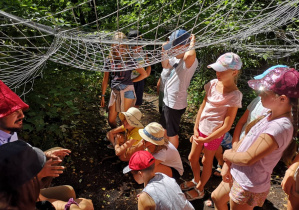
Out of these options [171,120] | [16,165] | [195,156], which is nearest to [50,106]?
Answer: [171,120]

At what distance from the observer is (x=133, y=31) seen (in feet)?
11.1

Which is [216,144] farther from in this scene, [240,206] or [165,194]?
[165,194]

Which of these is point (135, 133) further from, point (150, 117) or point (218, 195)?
point (150, 117)

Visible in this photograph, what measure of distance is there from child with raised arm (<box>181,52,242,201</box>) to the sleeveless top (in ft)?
2.61

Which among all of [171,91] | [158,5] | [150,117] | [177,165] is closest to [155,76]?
[150,117]

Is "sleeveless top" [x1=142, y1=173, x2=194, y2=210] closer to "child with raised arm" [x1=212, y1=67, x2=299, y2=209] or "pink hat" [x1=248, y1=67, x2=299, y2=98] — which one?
"child with raised arm" [x1=212, y1=67, x2=299, y2=209]

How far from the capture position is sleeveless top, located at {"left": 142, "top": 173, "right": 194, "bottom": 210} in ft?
5.20

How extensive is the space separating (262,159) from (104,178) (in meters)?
1.79

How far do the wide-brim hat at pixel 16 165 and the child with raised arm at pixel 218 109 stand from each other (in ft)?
5.19

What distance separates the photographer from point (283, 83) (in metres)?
1.49

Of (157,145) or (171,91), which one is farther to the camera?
(171,91)

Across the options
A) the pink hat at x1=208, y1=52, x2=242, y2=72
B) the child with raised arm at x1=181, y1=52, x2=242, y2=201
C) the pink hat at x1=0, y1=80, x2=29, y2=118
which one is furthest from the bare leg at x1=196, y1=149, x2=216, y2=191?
the pink hat at x1=0, y1=80, x2=29, y2=118

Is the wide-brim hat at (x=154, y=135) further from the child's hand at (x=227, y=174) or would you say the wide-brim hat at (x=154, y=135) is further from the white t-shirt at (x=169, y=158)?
the child's hand at (x=227, y=174)

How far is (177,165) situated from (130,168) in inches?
27.2
